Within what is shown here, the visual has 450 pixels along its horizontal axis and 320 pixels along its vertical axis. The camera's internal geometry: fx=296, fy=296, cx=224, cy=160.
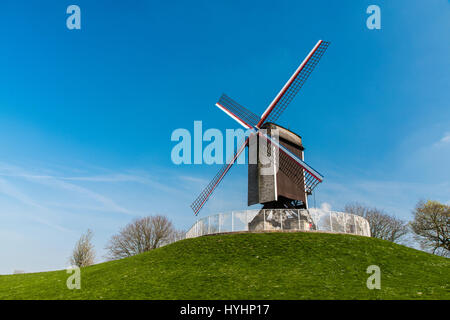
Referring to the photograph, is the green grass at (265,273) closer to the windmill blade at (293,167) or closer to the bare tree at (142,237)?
the windmill blade at (293,167)

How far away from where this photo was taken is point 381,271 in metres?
15.0

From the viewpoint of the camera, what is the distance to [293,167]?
25.0 metres

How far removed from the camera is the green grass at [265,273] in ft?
41.4

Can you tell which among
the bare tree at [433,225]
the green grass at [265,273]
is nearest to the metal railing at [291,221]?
the green grass at [265,273]

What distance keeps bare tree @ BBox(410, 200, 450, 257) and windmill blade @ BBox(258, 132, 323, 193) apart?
29.5 m

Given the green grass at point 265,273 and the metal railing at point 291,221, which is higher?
the metal railing at point 291,221

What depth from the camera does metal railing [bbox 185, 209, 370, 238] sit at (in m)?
21.3

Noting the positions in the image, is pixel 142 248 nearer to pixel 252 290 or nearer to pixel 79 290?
pixel 79 290

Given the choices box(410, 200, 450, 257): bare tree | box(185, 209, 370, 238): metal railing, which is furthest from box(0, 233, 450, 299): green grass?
box(410, 200, 450, 257): bare tree

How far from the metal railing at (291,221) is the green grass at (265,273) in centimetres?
105
